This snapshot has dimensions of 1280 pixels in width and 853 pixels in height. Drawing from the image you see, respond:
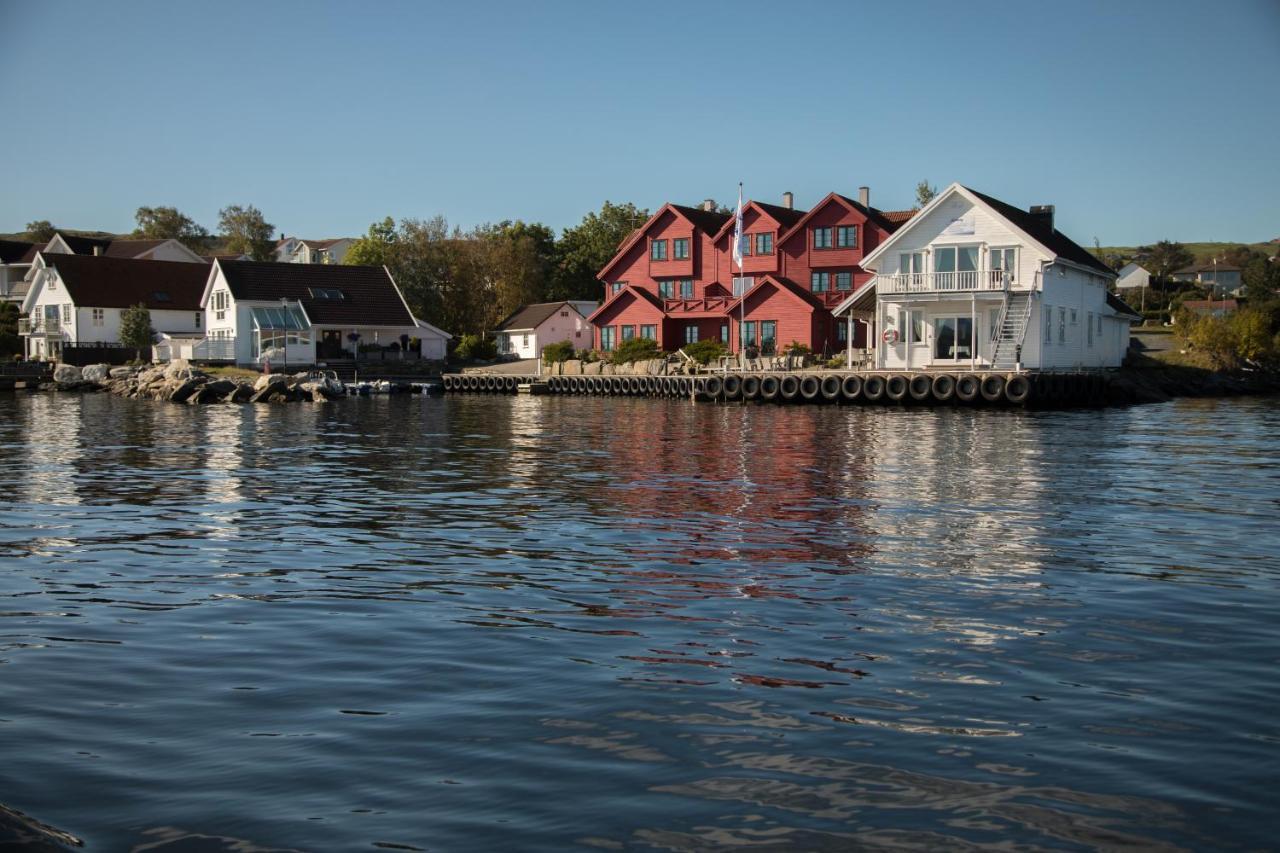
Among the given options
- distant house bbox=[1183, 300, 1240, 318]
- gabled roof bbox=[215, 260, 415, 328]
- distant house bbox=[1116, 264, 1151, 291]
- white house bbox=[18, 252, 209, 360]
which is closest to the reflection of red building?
gabled roof bbox=[215, 260, 415, 328]

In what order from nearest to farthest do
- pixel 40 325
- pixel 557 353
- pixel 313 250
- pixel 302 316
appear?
pixel 557 353 < pixel 302 316 < pixel 40 325 < pixel 313 250

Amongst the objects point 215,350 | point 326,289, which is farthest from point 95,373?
point 326,289

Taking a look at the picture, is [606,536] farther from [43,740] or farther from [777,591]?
[43,740]

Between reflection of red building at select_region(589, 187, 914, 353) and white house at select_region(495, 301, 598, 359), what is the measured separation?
33.4 feet

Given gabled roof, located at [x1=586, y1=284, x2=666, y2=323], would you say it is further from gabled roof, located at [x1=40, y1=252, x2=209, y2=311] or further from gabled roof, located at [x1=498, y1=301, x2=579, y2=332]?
gabled roof, located at [x1=40, y1=252, x2=209, y2=311]

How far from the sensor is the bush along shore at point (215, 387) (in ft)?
183

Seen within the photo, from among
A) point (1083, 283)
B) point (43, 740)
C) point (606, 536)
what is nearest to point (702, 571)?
point (606, 536)

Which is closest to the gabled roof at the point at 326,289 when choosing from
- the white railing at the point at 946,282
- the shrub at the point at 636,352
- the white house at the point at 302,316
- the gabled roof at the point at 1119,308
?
the white house at the point at 302,316

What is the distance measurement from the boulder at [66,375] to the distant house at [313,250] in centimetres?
6448

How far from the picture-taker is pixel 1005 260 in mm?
47031

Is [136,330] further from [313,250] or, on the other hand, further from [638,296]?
[313,250]

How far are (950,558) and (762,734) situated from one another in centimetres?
623

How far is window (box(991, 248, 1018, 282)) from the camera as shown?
4688 cm

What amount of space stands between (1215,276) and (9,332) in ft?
441
